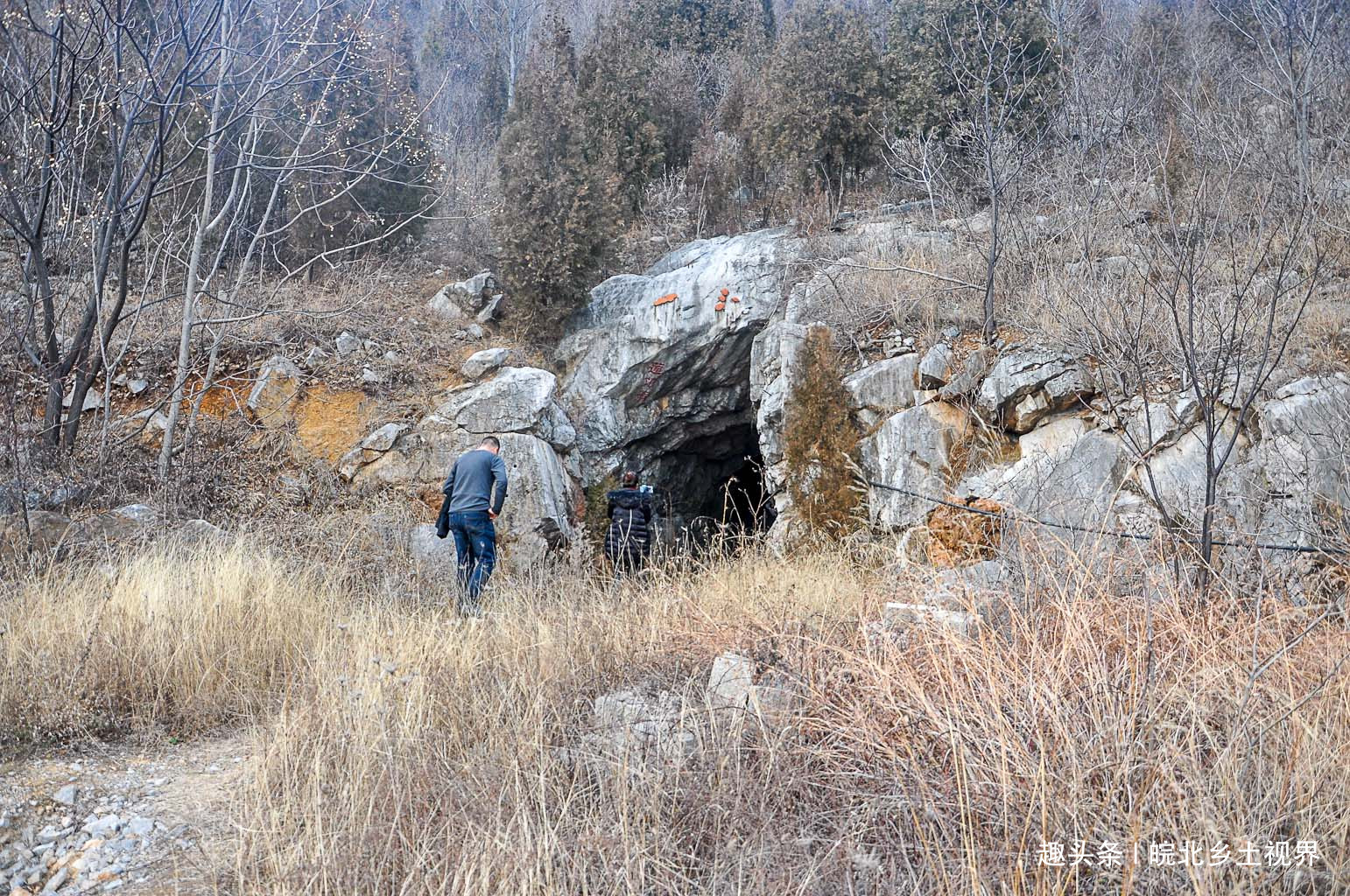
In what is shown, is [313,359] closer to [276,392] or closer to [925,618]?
[276,392]

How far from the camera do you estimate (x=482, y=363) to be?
11500mm

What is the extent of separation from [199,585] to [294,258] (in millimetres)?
10066

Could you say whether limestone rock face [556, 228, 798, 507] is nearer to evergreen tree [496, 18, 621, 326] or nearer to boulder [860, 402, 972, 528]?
evergreen tree [496, 18, 621, 326]

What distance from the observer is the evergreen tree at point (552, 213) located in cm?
1238

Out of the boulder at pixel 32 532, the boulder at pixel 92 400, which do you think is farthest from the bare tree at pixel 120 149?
the boulder at pixel 32 532

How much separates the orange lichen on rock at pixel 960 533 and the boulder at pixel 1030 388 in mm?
1042

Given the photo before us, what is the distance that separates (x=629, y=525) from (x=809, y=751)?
5.05 metres

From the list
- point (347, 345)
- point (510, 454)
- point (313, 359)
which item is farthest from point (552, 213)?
point (510, 454)

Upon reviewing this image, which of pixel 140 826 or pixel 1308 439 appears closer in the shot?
pixel 140 826

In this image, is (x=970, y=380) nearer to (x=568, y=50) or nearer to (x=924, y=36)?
(x=924, y=36)

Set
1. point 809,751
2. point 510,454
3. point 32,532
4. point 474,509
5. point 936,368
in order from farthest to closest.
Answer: point 510,454 → point 936,368 → point 474,509 → point 32,532 → point 809,751

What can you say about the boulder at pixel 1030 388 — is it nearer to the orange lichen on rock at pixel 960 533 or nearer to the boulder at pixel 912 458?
the boulder at pixel 912 458

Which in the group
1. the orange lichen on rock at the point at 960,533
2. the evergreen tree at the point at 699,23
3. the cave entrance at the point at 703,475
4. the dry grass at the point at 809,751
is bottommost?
the cave entrance at the point at 703,475

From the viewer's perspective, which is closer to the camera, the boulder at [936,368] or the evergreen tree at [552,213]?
the boulder at [936,368]
